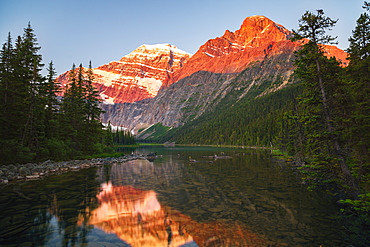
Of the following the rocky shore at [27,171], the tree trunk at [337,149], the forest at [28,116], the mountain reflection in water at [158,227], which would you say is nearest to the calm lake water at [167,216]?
the mountain reflection in water at [158,227]

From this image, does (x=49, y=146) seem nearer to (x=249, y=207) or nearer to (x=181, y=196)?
(x=181, y=196)

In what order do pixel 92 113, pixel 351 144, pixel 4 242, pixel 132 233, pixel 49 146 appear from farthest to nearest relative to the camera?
pixel 92 113
pixel 49 146
pixel 351 144
pixel 132 233
pixel 4 242

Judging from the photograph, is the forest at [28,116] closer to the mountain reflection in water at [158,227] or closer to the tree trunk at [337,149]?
the mountain reflection in water at [158,227]

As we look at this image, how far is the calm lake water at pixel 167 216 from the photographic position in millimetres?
12117

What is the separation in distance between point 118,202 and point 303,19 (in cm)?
2175

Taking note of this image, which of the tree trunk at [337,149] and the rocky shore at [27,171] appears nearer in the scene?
the tree trunk at [337,149]

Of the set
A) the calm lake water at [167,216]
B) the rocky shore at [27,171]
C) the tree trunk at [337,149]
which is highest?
the tree trunk at [337,149]

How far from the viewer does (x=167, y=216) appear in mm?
16016

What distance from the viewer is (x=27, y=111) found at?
1453 inches

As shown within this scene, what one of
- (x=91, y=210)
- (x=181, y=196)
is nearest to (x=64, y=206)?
(x=91, y=210)

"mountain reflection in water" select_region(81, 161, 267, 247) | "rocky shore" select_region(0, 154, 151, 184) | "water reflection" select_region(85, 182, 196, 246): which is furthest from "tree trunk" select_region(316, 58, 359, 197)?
"rocky shore" select_region(0, 154, 151, 184)

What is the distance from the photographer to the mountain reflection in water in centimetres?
1194

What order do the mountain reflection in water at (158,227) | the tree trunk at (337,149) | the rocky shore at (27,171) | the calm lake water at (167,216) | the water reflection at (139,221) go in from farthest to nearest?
1. the rocky shore at (27,171)
2. the tree trunk at (337,149)
3. the water reflection at (139,221)
4. the calm lake water at (167,216)
5. the mountain reflection in water at (158,227)

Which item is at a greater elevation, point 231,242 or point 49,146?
point 49,146
